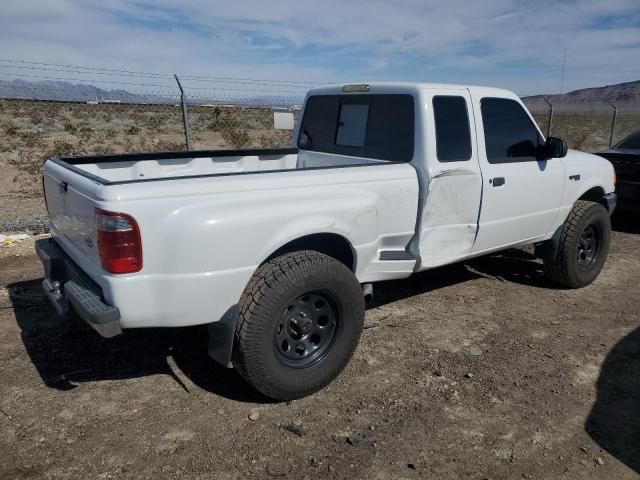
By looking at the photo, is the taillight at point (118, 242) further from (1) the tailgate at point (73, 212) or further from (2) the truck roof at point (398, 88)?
(2) the truck roof at point (398, 88)

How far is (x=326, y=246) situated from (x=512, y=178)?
1.89 metres

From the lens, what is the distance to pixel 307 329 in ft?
10.9

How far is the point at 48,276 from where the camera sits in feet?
11.4

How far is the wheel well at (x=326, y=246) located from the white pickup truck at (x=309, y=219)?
0.05ft

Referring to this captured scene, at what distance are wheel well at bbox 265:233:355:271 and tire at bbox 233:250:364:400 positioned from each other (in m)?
0.14

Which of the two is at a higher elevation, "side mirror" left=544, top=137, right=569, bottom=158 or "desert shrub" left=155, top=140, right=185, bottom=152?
"side mirror" left=544, top=137, right=569, bottom=158

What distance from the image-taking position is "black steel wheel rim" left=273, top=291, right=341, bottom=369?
3213mm

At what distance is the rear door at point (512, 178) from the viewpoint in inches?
169

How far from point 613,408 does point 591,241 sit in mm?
Result: 2672

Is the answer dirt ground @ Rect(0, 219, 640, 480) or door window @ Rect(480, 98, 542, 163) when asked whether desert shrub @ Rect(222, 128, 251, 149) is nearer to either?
dirt ground @ Rect(0, 219, 640, 480)

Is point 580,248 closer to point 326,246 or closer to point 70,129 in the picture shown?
point 326,246

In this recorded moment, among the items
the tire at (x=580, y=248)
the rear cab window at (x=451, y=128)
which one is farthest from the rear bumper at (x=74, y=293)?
the tire at (x=580, y=248)

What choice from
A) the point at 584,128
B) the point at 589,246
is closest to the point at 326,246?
the point at 589,246

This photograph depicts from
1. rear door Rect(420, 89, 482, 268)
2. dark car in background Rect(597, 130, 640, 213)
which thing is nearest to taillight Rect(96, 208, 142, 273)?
rear door Rect(420, 89, 482, 268)
